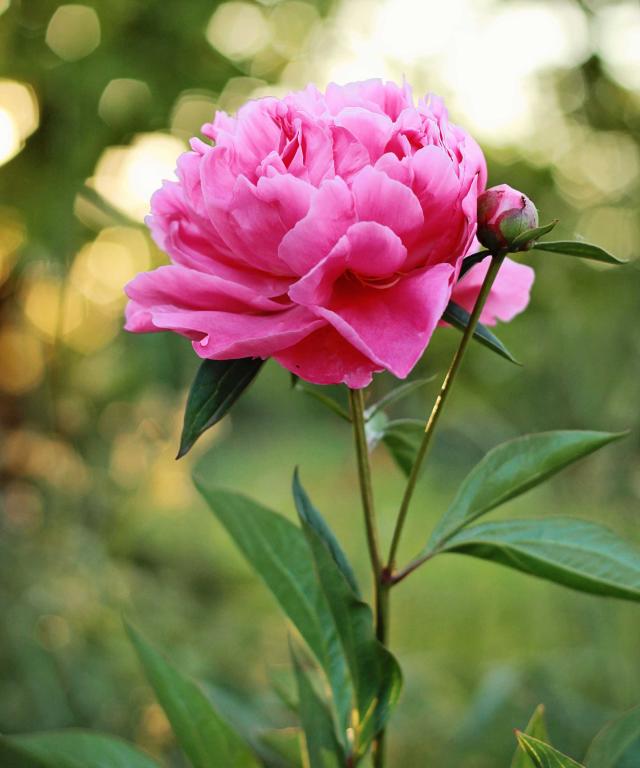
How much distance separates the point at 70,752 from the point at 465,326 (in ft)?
0.96

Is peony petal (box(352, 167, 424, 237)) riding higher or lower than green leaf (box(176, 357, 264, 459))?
higher

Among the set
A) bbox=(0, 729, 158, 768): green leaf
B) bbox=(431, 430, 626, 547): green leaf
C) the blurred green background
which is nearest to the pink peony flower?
bbox=(431, 430, 626, 547): green leaf

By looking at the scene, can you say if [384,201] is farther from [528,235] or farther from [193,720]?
[193,720]

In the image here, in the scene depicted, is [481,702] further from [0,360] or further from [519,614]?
[519,614]

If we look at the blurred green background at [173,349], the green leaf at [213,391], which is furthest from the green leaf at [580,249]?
the blurred green background at [173,349]

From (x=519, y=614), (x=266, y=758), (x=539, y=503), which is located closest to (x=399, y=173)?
(x=266, y=758)

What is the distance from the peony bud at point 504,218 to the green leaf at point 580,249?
Answer: 0.01 meters

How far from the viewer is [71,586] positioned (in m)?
1.25

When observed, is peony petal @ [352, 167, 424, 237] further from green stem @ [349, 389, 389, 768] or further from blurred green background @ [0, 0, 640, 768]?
blurred green background @ [0, 0, 640, 768]

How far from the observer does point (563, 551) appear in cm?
41

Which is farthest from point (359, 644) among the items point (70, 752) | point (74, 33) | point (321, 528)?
point (74, 33)

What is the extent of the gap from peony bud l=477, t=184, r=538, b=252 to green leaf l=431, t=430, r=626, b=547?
10 centimetres

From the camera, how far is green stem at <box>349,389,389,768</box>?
1.23ft

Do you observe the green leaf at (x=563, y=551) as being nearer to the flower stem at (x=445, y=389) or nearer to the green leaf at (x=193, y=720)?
the flower stem at (x=445, y=389)
